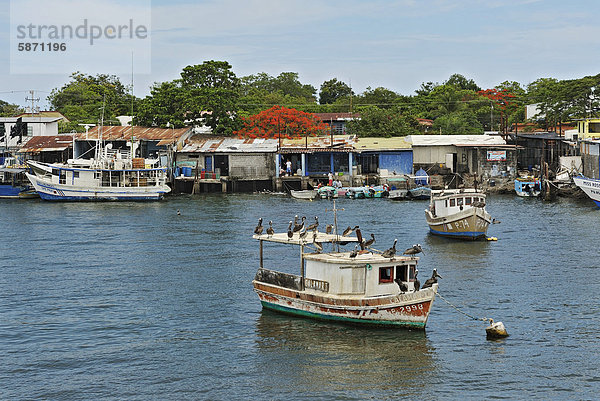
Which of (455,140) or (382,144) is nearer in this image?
(455,140)

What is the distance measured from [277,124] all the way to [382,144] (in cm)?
1240

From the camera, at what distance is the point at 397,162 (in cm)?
7331

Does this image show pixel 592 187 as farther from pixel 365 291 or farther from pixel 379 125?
pixel 365 291

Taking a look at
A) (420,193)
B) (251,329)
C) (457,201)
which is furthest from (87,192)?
(251,329)

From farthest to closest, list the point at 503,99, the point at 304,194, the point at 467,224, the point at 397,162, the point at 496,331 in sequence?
the point at 503,99
the point at 397,162
the point at 304,194
the point at 467,224
the point at 496,331

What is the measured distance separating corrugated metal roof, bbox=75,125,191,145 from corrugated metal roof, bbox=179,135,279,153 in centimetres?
147

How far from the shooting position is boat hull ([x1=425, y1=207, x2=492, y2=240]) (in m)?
41.7

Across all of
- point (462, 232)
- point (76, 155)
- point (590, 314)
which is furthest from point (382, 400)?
point (76, 155)

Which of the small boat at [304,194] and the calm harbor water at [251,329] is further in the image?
the small boat at [304,194]

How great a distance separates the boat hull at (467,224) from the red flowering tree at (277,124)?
3926 cm

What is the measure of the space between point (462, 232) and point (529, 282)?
10.9 m

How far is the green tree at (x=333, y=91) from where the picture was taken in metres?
118

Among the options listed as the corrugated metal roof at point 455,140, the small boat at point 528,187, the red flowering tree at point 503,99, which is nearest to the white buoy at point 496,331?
the small boat at point 528,187

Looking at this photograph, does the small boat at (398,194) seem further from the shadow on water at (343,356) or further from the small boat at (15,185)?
the shadow on water at (343,356)
